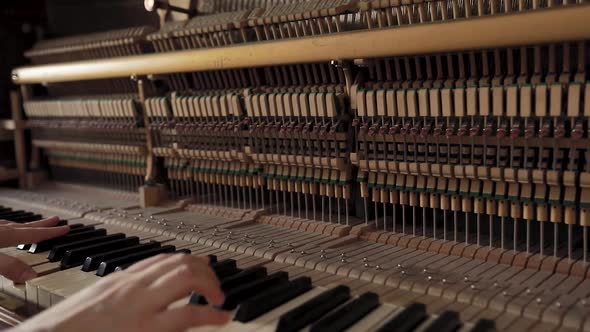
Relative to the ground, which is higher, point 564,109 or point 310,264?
point 564,109

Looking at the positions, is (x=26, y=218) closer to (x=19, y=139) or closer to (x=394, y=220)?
(x=19, y=139)

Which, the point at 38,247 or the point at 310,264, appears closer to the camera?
the point at 310,264

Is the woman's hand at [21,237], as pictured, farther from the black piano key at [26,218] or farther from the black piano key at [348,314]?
the black piano key at [348,314]

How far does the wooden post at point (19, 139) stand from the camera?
18.7ft

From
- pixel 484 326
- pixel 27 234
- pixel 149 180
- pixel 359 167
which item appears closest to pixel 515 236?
pixel 359 167

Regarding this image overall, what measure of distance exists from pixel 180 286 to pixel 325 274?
962 millimetres

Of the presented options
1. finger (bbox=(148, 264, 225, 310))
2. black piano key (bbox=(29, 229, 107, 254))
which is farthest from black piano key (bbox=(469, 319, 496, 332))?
black piano key (bbox=(29, 229, 107, 254))

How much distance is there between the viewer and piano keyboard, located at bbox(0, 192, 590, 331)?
2.05 meters

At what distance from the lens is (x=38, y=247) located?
3.20 m

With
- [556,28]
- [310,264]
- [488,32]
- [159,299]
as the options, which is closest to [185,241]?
[310,264]

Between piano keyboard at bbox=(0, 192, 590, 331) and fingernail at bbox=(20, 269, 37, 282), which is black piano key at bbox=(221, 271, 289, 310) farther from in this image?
fingernail at bbox=(20, 269, 37, 282)

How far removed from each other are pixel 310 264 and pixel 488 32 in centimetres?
129

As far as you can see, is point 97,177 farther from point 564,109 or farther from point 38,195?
point 564,109

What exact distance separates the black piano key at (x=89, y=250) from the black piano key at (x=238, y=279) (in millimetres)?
922
